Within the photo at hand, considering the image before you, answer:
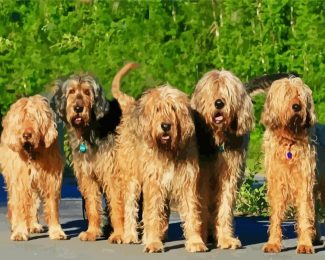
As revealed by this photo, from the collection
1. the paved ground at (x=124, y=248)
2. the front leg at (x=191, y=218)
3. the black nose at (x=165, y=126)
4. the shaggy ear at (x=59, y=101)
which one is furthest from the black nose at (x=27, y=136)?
the front leg at (x=191, y=218)

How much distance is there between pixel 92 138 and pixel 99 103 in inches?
16.3

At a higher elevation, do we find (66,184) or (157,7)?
(157,7)

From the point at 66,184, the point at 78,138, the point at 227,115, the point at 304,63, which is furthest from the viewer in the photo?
the point at 304,63

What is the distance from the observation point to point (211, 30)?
2348 cm

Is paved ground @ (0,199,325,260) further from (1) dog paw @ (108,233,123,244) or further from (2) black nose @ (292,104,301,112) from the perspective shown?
(2) black nose @ (292,104,301,112)

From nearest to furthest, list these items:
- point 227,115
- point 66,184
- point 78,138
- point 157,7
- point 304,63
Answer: point 227,115 → point 78,138 → point 66,184 → point 304,63 → point 157,7

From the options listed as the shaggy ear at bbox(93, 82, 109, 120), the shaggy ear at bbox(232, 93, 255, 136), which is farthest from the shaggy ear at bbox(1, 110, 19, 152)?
the shaggy ear at bbox(232, 93, 255, 136)

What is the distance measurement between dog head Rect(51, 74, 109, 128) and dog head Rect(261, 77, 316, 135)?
64.9 inches

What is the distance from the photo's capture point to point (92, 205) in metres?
10.8

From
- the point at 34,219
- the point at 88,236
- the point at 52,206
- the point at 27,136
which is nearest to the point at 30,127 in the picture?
the point at 27,136

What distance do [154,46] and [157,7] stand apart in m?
0.95

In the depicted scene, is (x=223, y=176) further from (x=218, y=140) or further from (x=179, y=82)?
(x=179, y=82)

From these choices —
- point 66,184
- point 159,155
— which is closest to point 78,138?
point 159,155

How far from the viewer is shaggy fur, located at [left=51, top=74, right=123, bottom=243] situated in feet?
33.9
